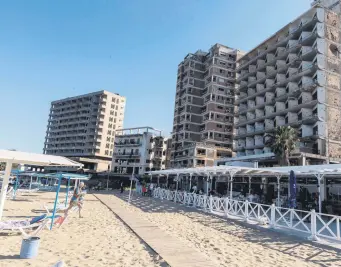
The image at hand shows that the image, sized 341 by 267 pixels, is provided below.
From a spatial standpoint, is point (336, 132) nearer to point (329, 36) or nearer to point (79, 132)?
point (329, 36)

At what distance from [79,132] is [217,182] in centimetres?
6702

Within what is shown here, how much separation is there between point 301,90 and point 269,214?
29753 mm

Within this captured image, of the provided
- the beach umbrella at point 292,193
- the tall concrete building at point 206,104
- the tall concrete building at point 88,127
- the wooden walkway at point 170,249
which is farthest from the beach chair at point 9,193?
the tall concrete building at point 88,127

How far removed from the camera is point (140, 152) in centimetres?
7275

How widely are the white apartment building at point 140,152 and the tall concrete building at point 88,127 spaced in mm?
11474

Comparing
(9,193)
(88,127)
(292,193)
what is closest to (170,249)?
(292,193)

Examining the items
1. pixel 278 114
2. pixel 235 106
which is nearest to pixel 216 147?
pixel 235 106

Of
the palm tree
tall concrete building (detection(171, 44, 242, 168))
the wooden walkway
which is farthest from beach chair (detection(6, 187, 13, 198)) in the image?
tall concrete building (detection(171, 44, 242, 168))

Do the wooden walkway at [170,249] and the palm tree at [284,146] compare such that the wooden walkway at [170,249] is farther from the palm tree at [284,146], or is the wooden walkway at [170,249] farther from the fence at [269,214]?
the palm tree at [284,146]

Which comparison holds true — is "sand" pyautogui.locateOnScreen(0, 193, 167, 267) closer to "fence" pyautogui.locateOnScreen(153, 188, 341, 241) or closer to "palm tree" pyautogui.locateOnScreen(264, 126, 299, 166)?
"fence" pyautogui.locateOnScreen(153, 188, 341, 241)

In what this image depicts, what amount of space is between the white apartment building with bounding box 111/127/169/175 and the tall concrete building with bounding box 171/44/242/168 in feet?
26.2

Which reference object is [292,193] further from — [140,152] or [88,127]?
[88,127]

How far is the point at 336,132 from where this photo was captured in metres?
40.3

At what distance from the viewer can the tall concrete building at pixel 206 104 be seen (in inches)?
2468
